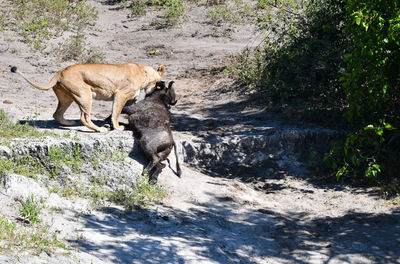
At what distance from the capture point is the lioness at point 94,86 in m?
7.81

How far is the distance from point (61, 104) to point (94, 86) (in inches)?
24.9

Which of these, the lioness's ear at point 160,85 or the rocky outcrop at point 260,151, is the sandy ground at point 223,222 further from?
the lioness's ear at point 160,85

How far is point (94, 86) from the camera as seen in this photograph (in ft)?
26.3

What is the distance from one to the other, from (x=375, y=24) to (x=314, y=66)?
317 cm

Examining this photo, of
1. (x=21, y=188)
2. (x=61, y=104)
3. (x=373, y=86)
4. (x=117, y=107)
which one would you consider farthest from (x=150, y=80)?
(x=373, y=86)

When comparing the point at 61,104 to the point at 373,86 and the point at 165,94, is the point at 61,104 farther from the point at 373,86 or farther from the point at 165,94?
the point at 373,86

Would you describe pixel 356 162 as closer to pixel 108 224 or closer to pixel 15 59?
pixel 108 224

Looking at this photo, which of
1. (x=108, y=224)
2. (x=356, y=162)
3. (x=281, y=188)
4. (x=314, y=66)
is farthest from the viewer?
(x=314, y=66)

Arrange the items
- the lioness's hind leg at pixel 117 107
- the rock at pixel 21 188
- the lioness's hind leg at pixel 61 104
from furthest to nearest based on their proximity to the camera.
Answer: the lioness's hind leg at pixel 117 107 → the lioness's hind leg at pixel 61 104 → the rock at pixel 21 188

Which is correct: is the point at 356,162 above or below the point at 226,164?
above

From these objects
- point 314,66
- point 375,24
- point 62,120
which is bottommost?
point 62,120

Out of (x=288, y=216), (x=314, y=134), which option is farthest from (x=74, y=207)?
(x=314, y=134)

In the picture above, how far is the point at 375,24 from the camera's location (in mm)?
6562

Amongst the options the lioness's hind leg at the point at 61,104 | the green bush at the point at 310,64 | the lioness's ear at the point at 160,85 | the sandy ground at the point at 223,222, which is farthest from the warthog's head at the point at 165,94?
the green bush at the point at 310,64
